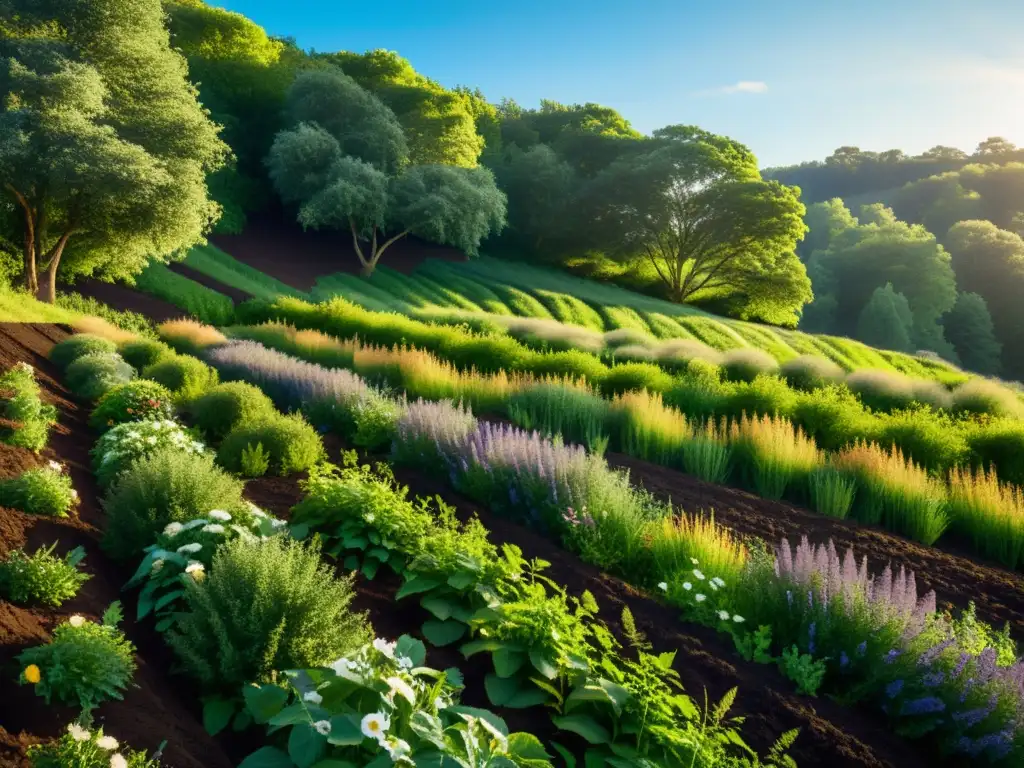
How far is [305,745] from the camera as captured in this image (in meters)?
2.34

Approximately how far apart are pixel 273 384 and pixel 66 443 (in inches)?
127

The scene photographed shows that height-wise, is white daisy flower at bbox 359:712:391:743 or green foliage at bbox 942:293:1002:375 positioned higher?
white daisy flower at bbox 359:712:391:743

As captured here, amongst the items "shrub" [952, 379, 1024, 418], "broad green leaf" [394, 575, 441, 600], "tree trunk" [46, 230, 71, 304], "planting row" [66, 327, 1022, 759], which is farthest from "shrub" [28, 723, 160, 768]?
"tree trunk" [46, 230, 71, 304]

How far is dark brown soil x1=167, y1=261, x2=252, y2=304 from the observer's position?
24125mm

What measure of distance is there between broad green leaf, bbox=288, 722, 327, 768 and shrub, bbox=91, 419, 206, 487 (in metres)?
3.53

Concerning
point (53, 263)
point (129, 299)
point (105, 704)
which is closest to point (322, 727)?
point (105, 704)

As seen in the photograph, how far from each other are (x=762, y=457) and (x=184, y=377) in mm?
7414

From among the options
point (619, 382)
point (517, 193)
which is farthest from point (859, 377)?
point (517, 193)

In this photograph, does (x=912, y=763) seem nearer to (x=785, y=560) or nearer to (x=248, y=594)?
(x=785, y=560)

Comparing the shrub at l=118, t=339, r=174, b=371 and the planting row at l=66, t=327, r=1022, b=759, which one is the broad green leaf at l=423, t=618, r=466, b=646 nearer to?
the planting row at l=66, t=327, r=1022, b=759

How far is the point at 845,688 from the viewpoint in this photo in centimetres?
370

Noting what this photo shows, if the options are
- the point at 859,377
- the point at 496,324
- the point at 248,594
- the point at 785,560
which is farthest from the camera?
the point at 496,324

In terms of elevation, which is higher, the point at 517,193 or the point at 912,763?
the point at 517,193

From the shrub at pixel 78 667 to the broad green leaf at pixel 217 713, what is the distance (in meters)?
0.34
